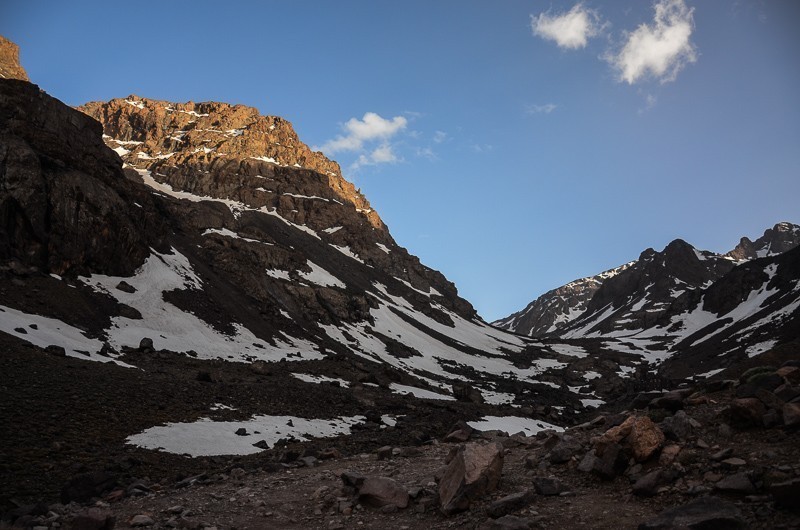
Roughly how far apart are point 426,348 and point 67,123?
70.5 m

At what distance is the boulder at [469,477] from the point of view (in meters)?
9.37

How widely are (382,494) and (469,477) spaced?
2.13m

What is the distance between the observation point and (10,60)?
12206 cm

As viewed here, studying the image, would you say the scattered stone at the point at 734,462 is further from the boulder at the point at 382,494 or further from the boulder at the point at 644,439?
the boulder at the point at 382,494

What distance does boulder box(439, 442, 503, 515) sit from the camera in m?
9.37

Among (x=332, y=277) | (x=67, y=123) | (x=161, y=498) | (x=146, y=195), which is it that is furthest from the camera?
(x=332, y=277)

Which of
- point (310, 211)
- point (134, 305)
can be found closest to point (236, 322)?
Result: point (134, 305)

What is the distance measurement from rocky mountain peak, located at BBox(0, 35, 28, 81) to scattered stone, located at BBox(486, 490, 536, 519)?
153152 millimetres

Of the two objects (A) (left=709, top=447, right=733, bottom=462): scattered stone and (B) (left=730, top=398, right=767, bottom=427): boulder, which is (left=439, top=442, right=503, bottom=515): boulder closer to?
(A) (left=709, top=447, right=733, bottom=462): scattered stone

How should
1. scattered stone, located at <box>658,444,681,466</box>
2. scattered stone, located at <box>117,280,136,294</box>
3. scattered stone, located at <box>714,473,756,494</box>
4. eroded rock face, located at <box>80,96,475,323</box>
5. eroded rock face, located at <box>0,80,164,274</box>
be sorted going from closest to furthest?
scattered stone, located at <box>714,473,756,494</box>
scattered stone, located at <box>658,444,681,466</box>
eroded rock face, located at <box>0,80,164,274</box>
scattered stone, located at <box>117,280,136,294</box>
eroded rock face, located at <box>80,96,475,323</box>

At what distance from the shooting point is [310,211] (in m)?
152

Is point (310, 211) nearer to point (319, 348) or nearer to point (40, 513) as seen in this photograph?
point (319, 348)

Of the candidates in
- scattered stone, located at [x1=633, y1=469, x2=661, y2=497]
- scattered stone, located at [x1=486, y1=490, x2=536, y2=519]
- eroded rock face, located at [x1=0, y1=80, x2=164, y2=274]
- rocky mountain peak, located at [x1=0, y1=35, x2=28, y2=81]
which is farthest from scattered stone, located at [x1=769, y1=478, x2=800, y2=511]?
rocky mountain peak, located at [x1=0, y1=35, x2=28, y2=81]

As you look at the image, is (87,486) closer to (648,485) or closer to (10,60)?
(648,485)
